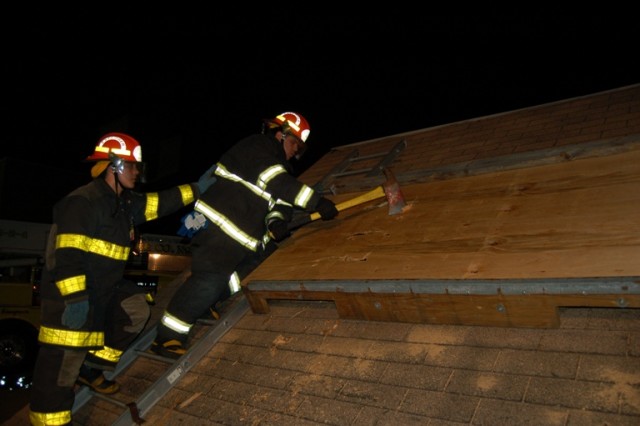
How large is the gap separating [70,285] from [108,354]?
0.83 m

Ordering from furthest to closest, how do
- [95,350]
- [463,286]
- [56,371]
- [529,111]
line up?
[529,111]
[95,350]
[56,371]
[463,286]

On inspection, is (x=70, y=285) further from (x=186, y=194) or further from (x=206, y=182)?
(x=206, y=182)

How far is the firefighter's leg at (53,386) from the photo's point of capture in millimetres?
2945

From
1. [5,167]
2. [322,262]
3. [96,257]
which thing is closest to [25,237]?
[5,167]

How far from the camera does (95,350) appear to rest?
10.6 feet

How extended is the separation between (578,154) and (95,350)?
12.6 feet

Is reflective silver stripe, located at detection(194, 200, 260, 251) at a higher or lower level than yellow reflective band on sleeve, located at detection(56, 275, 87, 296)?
lower

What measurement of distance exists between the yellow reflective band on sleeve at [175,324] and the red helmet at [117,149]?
1339 mm

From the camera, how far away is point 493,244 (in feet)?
7.78

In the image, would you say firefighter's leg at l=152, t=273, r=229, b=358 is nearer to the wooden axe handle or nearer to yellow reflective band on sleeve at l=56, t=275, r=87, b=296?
yellow reflective band on sleeve at l=56, t=275, r=87, b=296

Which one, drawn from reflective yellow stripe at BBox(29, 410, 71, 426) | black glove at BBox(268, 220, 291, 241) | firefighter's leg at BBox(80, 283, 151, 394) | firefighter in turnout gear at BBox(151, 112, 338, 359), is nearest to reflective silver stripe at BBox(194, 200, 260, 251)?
firefighter in turnout gear at BBox(151, 112, 338, 359)

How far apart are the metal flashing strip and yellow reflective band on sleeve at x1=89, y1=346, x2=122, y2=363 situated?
177 centimetres

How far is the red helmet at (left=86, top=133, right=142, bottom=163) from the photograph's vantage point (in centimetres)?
355

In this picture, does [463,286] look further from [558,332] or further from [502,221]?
[502,221]
